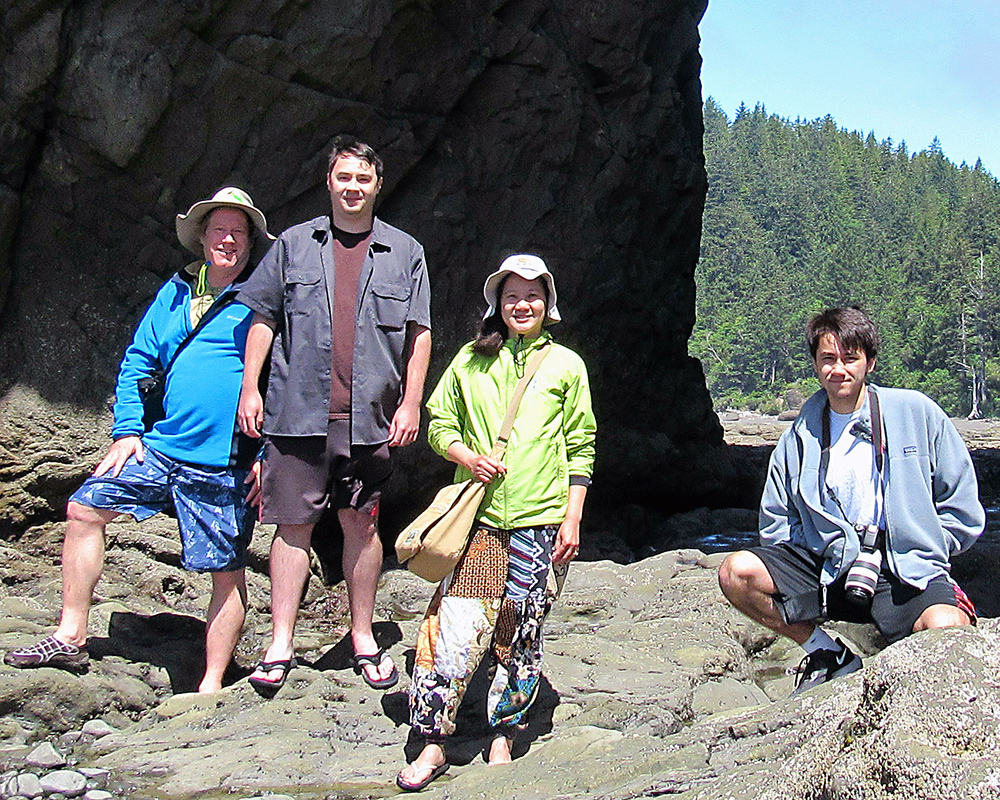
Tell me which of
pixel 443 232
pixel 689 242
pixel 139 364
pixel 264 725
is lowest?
pixel 264 725

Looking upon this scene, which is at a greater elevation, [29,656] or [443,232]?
[443,232]

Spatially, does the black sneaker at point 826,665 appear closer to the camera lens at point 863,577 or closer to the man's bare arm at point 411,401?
the camera lens at point 863,577

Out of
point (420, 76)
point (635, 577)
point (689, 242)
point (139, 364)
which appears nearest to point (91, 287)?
point (139, 364)

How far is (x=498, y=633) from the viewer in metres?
3.85

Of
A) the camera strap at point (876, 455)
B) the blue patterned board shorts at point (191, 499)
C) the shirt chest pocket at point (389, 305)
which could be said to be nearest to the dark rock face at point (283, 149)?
the blue patterned board shorts at point (191, 499)

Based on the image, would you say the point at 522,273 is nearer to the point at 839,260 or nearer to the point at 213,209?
the point at 213,209

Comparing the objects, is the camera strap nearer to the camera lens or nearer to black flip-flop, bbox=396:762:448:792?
the camera lens

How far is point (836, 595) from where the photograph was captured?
3898mm

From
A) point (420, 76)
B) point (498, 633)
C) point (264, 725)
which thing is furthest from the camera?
point (420, 76)

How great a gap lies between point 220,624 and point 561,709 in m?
1.47

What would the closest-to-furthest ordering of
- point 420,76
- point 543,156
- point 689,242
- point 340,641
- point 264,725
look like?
1. point 264,725
2. point 340,641
3. point 420,76
4. point 543,156
5. point 689,242

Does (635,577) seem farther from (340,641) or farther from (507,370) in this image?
(507,370)

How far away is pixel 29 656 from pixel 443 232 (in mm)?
4191

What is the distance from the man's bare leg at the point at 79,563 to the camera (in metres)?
4.33
